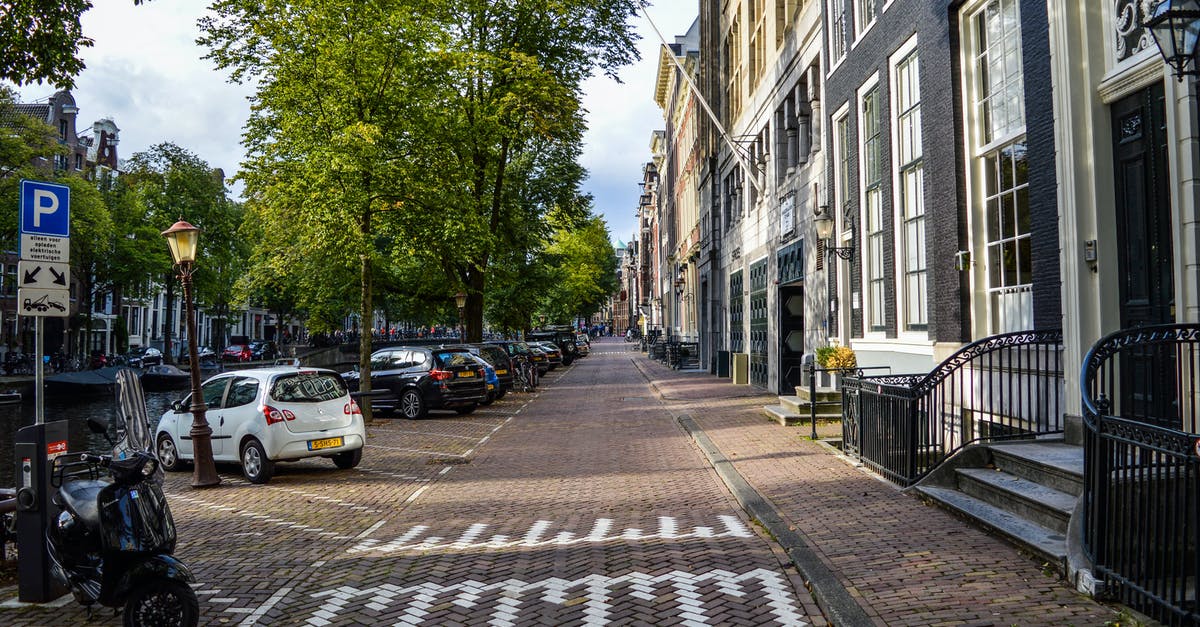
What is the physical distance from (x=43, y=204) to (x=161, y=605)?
11.0 ft

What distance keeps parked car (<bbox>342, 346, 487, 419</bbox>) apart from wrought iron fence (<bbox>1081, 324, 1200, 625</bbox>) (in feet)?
52.9

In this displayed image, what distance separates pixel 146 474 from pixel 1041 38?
30.0 ft

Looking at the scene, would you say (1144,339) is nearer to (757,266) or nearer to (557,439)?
(557,439)

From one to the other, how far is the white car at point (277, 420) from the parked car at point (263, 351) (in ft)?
175

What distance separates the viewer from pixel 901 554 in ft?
20.9

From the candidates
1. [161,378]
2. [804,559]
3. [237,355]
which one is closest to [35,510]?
[804,559]

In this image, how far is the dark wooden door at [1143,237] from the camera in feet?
23.7

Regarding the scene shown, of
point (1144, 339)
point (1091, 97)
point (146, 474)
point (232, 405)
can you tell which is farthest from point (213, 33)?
point (1144, 339)

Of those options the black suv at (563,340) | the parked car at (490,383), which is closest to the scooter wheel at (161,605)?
the parked car at (490,383)

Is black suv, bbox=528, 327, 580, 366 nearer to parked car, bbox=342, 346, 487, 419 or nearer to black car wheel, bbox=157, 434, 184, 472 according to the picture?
parked car, bbox=342, 346, 487, 419

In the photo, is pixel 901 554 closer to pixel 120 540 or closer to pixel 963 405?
pixel 963 405

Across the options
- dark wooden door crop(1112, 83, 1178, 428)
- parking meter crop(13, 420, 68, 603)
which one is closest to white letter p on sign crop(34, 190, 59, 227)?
parking meter crop(13, 420, 68, 603)

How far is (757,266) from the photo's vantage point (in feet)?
84.0

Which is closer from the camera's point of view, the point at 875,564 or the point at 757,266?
the point at 875,564
